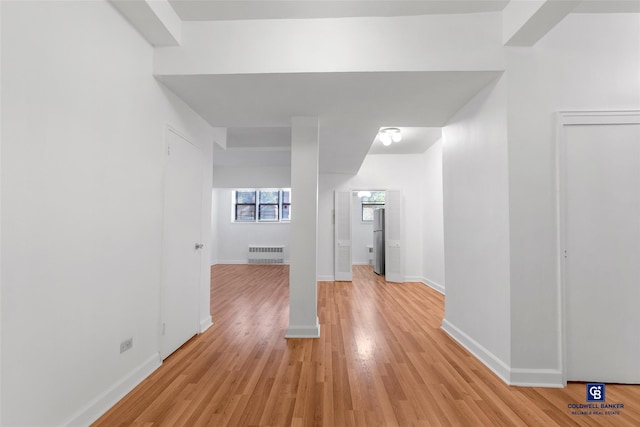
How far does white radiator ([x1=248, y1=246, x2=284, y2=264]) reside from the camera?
884 cm

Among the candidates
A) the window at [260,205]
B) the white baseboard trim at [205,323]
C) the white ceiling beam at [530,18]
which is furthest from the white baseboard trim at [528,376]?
the window at [260,205]

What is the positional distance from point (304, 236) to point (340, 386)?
1.53 metres

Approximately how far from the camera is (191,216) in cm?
303

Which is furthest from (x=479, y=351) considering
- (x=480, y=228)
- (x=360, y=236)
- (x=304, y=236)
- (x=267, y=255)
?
(x=267, y=255)

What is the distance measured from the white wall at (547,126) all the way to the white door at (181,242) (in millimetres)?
2969

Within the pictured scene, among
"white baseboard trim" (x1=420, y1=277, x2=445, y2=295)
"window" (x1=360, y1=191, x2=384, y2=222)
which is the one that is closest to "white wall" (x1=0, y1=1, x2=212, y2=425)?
"white baseboard trim" (x1=420, y1=277, x2=445, y2=295)

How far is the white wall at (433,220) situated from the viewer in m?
5.47

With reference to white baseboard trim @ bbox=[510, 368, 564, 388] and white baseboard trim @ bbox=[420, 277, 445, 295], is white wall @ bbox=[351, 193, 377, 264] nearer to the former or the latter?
white baseboard trim @ bbox=[420, 277, 445, 295]

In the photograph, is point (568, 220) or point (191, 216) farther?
point (191, 216)

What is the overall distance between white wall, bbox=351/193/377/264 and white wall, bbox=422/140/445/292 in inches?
116

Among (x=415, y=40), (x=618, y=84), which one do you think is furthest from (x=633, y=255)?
(x=415, y=40)

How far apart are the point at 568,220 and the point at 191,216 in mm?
3481

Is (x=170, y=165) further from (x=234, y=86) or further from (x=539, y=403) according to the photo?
(x=539, y=403)

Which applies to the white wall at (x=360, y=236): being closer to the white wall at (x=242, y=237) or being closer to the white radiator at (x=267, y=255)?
the white wall at (x=242, y=237)
